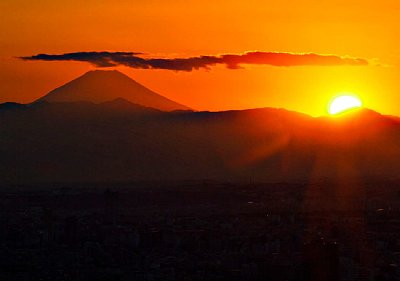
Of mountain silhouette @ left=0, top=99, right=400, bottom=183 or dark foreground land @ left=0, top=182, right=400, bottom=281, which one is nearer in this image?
dark foreground land @ left=0, top=182, right=400, bottom=281

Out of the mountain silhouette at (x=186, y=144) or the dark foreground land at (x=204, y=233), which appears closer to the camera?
the dark foreground land at (x=204, y=233)

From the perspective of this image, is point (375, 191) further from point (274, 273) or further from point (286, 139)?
point (286, 139)

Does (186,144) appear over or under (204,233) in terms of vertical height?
over

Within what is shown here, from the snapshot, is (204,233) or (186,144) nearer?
(204,233)

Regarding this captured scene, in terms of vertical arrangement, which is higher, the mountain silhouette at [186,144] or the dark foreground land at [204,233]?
the mountain silhouette at [186,144]
